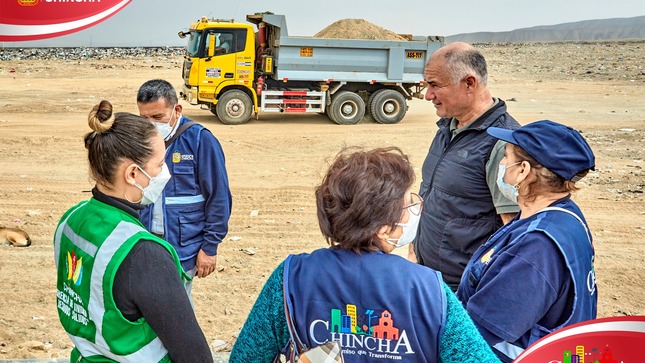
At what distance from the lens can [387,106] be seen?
16.1 m

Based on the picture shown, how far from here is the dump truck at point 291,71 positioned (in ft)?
48.9

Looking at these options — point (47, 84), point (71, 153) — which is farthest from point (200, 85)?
point (47, 84)

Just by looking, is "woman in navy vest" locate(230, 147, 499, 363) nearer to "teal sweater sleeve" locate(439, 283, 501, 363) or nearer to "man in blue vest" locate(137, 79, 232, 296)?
"teal sweater sleeve" locate(439, 283, 501, 363)

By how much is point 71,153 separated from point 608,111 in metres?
13.1

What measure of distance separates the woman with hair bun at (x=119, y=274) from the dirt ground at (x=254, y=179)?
2.16ft

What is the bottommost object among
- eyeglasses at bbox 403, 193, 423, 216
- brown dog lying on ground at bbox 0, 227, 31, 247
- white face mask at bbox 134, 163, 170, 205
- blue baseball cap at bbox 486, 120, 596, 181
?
brown dog lying on ground at bbox 0, 227, 31, 247

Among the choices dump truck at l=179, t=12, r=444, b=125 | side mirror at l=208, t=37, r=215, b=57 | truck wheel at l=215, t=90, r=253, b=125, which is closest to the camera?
side mirror at l=208, t=37, r=215, b=57

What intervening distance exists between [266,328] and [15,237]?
20.7 feet

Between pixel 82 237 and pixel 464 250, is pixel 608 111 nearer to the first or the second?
pixel 464 250

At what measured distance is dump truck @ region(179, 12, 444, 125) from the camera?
14.9m

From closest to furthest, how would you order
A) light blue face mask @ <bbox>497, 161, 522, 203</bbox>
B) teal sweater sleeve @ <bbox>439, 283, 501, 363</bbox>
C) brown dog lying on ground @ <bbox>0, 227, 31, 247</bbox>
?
1. teal sweater sleeve @ <bbox>439, 283, 501, 363</bbox>
2. light blue face mask @ <bbox>497, 161, 522, 203</bbox>
3. brown dog lying on ground @ <bbox>0, 227, 31, 247</bbox>

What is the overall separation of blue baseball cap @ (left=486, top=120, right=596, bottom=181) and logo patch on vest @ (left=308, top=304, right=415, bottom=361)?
42.1 inches

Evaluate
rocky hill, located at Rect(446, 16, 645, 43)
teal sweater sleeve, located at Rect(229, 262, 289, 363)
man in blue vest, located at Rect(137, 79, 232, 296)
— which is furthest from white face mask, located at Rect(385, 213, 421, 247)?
rocky hill, located at Rect(446, 16, 645, 43)

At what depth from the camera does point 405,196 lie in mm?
1879
